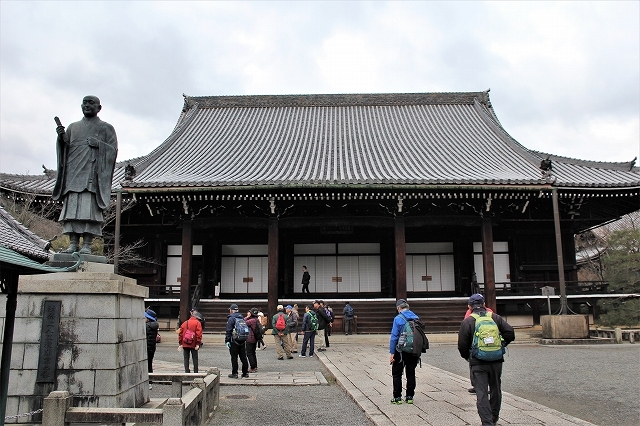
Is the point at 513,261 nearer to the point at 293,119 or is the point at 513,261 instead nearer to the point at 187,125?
the point at 293,119

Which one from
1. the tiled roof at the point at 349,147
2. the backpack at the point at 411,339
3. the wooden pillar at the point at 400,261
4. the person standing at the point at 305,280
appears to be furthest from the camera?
the person standing at the point at 305,280

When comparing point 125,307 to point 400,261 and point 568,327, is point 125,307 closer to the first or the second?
point 400,261

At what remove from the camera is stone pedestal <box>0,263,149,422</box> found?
499 cm

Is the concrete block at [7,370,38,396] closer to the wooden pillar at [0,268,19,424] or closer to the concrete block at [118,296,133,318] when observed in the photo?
the wooden pillar at [0,268,19,424]

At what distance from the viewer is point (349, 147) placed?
21297 millimetres

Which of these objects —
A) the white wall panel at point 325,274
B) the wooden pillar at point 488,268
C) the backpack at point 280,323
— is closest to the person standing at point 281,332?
the backpack at point 280,323

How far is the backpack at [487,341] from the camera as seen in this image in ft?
16.7

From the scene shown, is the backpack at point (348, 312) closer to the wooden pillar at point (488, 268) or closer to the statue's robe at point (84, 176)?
the wooden pillar at point (488, 268)

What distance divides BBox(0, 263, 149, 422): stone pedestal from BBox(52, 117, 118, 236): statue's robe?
2.41 ft

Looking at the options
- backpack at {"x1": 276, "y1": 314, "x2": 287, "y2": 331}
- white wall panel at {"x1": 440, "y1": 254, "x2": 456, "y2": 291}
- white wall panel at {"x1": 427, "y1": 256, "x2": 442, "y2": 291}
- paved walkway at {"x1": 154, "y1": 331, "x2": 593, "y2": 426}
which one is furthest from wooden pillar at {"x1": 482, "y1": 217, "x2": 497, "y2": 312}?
backpack at {"x1": 276, "y1": 314, "x2": 287, "y2": 331}

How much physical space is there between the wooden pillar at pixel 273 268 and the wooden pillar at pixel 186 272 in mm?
2761

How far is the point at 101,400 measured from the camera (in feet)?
16.4

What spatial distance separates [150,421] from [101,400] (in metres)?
0.92

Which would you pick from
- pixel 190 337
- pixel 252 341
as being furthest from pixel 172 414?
pixel 252 341
